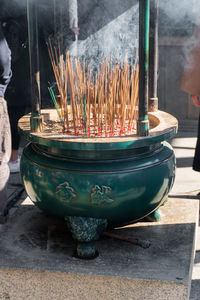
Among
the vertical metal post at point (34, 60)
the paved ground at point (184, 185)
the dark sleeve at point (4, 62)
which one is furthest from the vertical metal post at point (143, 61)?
the dark sleeve at point (4, 62)

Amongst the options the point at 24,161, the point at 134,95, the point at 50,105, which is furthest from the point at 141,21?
the point at 50,105

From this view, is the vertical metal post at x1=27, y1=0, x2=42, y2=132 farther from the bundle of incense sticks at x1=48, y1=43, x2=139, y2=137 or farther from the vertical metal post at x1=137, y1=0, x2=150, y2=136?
the vertical metal post at x1=137, y1=0, x2=150, y2=136

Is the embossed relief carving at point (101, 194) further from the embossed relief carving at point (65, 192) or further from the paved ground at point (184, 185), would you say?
the paved ground at point (184, 185)

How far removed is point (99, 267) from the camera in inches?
72.3

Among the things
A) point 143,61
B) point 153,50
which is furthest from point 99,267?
point 153,50

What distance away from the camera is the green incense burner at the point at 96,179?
1.77 meters

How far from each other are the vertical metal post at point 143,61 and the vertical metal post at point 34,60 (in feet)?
1.49

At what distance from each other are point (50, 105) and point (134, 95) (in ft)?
8.53

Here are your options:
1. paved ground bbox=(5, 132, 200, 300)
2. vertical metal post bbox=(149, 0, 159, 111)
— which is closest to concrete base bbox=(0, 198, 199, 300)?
paved ground bbox=(5, 132, 200, 300)

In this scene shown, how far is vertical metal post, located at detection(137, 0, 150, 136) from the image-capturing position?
1.72m

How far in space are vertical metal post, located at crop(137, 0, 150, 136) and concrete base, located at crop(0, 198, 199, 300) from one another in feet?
1.82

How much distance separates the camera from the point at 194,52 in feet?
8.63

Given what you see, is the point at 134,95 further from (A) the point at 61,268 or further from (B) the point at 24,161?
(A) the point at 61,268

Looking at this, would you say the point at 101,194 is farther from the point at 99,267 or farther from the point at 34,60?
the point at 34,60
